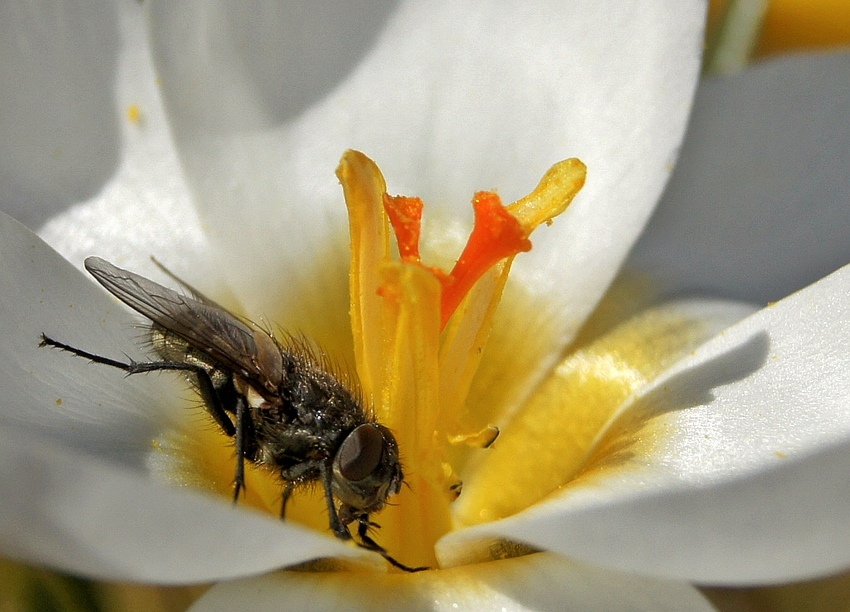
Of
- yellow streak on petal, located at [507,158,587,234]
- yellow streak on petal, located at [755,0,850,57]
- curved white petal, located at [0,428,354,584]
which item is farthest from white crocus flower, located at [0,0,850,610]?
yellow streak on petal, located at [755,0,850,57]

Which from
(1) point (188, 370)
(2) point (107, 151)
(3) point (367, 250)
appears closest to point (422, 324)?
(3) point (367, 250)

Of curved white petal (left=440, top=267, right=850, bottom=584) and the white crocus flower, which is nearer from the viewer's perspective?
curved white petal (left=440, top=267, right=850, bottom=584)

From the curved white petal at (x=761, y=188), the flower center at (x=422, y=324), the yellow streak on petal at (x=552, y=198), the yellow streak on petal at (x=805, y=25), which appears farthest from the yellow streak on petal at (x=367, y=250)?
the yellow streak on petal at (x=805, y=25)

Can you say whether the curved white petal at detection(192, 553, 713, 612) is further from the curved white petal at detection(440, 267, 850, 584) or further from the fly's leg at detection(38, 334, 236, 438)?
the fly's leg at detection(38, 334, 236, 438)

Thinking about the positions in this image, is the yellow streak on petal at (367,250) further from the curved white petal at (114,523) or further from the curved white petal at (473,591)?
the curved white petal at (114,523)

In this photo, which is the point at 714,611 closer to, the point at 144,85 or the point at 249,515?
the point at 249,515

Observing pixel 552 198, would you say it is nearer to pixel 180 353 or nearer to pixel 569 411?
pixel 569 411
